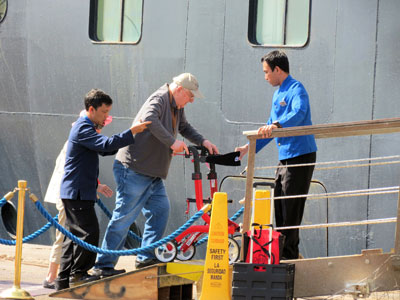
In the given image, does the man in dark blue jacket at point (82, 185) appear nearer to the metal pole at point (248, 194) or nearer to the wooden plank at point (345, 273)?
the metal pole at point (248, 194)

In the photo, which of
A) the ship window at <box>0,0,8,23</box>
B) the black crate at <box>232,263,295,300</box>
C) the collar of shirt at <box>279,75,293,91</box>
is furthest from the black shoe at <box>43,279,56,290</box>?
the ship window at <box>0,0,8,23</box>

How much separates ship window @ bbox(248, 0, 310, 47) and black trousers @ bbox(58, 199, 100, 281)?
113 inches

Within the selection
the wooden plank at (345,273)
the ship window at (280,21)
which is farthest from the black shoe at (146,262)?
the ship window at (280,21)

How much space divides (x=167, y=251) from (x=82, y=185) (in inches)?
45.1

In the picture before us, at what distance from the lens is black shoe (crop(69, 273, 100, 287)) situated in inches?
289

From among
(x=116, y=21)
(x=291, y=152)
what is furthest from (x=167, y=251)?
(x=116, y=21)

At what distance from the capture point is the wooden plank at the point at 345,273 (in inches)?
248

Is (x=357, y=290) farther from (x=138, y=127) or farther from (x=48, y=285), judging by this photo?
(x=48, y=285)

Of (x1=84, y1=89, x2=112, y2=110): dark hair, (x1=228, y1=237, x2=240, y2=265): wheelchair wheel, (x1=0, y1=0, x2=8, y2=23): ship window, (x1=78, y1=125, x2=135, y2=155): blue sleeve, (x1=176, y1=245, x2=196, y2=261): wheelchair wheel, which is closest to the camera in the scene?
(x1=78, y1=125, x2=135, y2=155): blue sleeve

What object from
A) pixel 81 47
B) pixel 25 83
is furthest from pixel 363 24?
pixel 25 83

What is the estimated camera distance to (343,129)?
20.8 feet

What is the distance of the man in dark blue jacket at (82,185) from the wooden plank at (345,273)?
1.85 metres

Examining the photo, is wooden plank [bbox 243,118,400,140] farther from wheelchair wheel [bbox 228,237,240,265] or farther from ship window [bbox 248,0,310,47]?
ship window [bbox 248,0,310,47]

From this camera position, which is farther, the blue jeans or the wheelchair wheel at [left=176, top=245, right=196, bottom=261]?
the wheelchair wheel at [left=176, top=245, right=196, bottom=261]
